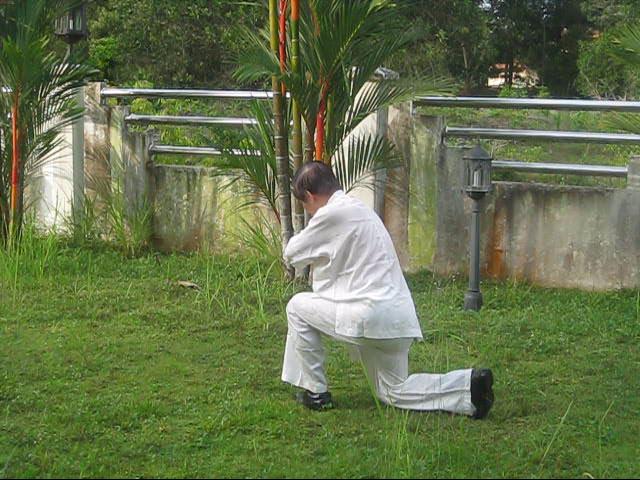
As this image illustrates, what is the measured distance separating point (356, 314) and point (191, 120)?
4.67 meters

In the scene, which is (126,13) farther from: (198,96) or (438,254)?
(438,254)

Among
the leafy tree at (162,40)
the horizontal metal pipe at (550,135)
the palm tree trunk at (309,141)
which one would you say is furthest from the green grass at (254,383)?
the leafy tree at (162,40)

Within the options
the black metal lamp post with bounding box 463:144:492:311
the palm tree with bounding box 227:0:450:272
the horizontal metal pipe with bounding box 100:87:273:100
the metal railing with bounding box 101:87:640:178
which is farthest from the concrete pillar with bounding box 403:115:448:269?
the horizontal metal pipe with bounding box 100:87:273:100

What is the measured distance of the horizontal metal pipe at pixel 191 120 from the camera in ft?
30.6

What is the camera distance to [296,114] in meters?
8.05

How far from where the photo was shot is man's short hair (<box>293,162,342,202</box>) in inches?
218

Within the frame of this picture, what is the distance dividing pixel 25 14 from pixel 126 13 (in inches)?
475

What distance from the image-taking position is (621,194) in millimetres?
8133

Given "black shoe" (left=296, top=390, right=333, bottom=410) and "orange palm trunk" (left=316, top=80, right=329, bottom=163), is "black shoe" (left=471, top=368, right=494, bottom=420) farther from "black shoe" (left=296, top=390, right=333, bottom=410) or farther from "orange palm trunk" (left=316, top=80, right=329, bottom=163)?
"orange palm trunk" (left=316, top=80, right=329, bottom=163)

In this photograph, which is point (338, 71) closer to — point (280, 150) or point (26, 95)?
point (280, 150)

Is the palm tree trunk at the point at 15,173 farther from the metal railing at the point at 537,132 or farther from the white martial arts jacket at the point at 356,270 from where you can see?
the white martial arts jacket at the point at 356,270

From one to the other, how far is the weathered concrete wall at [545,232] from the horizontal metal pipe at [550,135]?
167 millimetres

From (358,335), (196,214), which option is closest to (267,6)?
(196,214)

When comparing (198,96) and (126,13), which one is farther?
(126,13)
